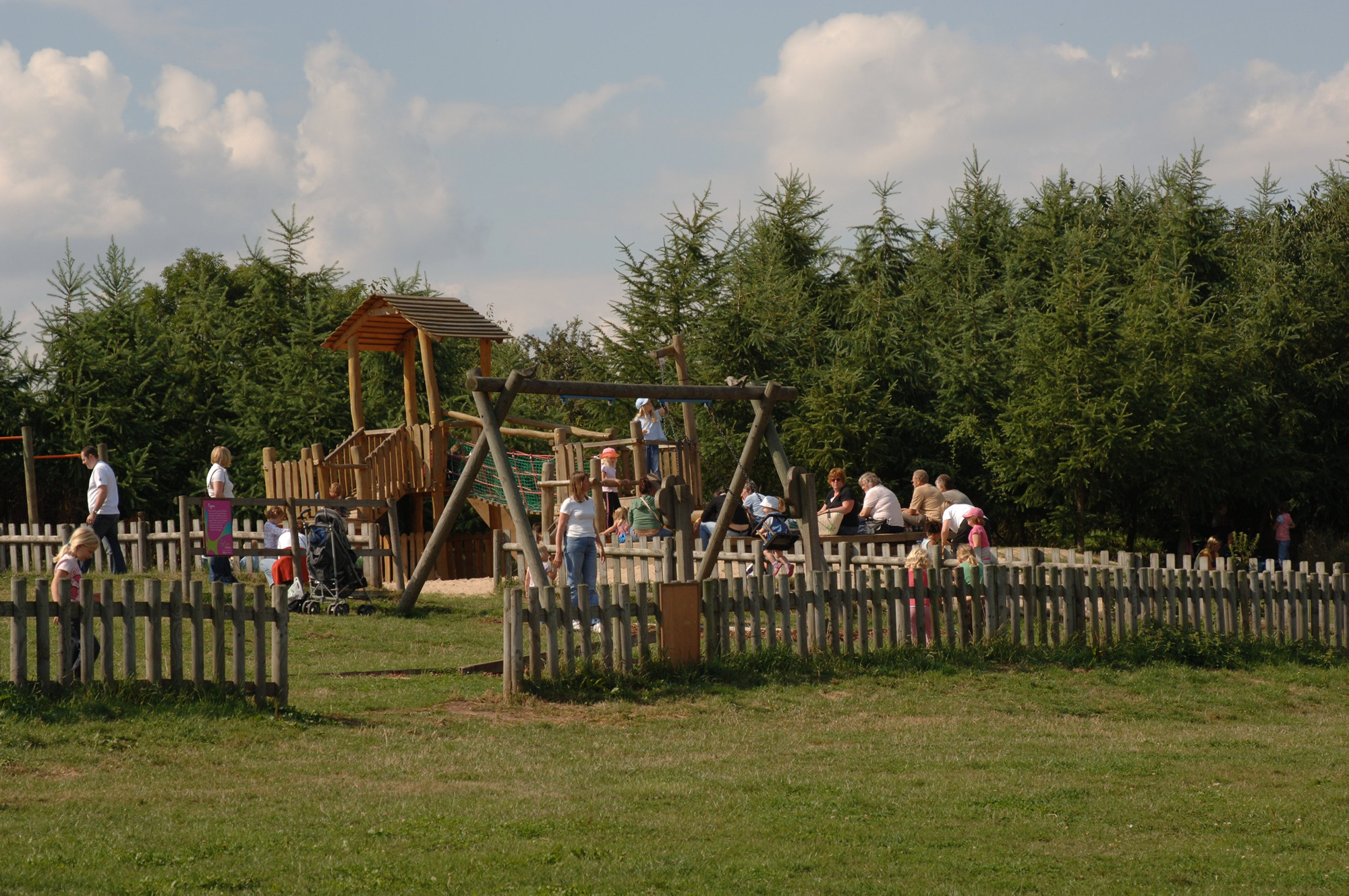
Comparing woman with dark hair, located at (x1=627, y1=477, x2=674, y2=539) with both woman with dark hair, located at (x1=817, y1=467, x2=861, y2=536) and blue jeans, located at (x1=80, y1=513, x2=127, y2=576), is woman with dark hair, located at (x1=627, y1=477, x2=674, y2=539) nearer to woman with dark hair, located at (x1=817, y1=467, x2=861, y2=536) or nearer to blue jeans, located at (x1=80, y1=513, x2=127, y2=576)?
woman with dark hair, located at (x1=817, y1=467, x2=861, y2=536)

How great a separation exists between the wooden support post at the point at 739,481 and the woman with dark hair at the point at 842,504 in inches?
87.7

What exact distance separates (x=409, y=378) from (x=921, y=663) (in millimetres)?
13849

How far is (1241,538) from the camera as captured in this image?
20.4 meters

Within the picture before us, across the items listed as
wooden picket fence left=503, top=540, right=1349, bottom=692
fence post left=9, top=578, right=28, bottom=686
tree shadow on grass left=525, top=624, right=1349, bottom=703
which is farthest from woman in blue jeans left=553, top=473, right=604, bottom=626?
fence post left=9, top=578, right=28, bottom=686

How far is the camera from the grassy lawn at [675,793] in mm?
5918

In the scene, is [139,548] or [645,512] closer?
[645,512]

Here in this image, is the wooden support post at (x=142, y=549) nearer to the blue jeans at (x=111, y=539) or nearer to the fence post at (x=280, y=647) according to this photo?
the blue jeans at (x=111, y=539)

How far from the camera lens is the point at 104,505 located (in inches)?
714

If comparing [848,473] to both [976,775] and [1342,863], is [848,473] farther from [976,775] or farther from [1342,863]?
[1342,863]

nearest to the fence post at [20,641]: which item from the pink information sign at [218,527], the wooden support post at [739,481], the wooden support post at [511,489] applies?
the wooden support post at [511,489]

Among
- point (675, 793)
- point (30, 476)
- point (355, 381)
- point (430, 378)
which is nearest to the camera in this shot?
point (675, 793)

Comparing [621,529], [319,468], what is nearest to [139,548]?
[319,468]

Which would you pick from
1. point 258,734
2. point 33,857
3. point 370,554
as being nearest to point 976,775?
point 258,734

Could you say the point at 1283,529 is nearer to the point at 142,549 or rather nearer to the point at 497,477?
the point at 497,477
